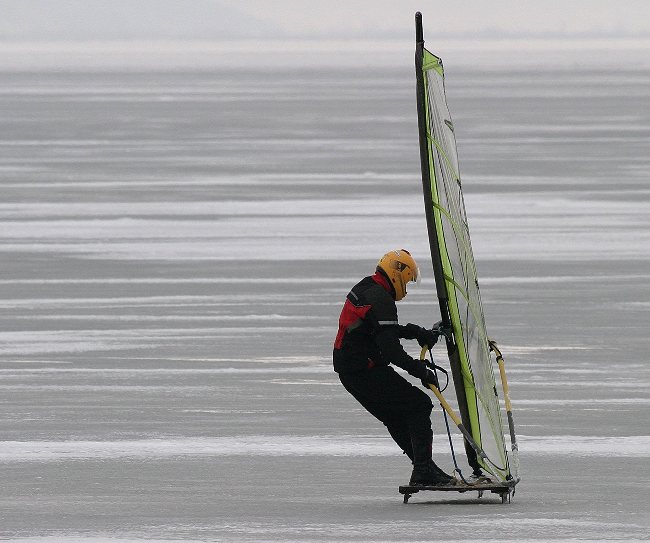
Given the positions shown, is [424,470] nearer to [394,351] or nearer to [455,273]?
[394,351]

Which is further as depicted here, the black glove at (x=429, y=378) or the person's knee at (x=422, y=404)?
the person's knee at (x=422, y=404)

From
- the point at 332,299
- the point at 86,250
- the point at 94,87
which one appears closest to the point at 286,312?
the point at 332,299

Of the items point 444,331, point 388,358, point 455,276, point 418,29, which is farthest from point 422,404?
point 418,29

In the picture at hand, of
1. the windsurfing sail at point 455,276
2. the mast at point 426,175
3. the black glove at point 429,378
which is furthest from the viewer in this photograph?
the black glove at point 429,378

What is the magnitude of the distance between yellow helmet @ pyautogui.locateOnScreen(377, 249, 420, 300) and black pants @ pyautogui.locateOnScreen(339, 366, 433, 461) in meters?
0.49

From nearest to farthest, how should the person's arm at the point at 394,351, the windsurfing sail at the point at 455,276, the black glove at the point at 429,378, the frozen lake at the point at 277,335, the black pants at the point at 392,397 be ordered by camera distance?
the windsurfing sail at the point at 455,276, the person's arm at the point at 394,351, the black glove at the point at 429,378, the black pants at the point at 392,397, the frozen lake at the point at 277,335

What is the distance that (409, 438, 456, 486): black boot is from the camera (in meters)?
10.4

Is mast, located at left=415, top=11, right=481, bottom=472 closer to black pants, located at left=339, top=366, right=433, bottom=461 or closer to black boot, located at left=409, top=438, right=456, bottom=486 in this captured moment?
black pants, located at left=339, top=366, right=433, bottom=461

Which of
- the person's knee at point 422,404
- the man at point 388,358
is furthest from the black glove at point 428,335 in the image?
the person's knee at point 422,404

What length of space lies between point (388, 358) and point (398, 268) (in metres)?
0.46

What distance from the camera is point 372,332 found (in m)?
10.2

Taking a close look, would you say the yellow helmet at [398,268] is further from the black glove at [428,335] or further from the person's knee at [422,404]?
A: the person's knee at [422,404]

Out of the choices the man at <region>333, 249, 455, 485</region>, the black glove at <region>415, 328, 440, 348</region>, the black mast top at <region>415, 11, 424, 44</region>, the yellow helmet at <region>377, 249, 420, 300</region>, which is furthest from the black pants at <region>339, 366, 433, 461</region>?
the black mast top at <region>415, 11, 424, 44</region>

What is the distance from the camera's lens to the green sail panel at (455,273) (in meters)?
9.73
